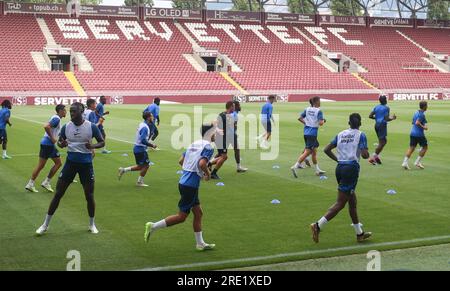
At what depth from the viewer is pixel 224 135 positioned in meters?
16.2

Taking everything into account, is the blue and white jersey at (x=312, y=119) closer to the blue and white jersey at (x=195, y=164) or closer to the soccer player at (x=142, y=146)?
the soccer player at (x=142, y=146)

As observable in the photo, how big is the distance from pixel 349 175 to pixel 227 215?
2.89 metres

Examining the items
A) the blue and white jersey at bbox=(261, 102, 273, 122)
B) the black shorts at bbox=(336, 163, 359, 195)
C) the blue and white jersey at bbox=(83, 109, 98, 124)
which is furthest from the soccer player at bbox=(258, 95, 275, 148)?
the black shorts at bbox=(336, 163, 359, 195)

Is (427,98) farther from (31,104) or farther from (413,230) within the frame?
(413,230)

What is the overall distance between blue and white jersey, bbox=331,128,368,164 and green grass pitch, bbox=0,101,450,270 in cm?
126

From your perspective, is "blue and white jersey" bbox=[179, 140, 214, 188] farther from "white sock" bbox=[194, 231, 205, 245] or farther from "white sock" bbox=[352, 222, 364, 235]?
"white sock" bbox=[352, 222, 364, 235]

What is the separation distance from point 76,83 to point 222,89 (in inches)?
512

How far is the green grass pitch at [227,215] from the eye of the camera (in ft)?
29.3

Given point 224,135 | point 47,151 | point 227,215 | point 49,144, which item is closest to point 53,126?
point 49,144

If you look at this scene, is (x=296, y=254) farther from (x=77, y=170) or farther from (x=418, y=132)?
(x=418, y=132)

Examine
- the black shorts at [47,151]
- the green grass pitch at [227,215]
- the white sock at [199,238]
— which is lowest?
the green grass pitch at [227,215]

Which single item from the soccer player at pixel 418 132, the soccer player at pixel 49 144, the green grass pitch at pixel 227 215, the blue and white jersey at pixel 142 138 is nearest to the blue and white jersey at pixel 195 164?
the green grass pitch at pixel 227 215

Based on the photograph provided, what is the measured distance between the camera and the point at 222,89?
57.3 metres
